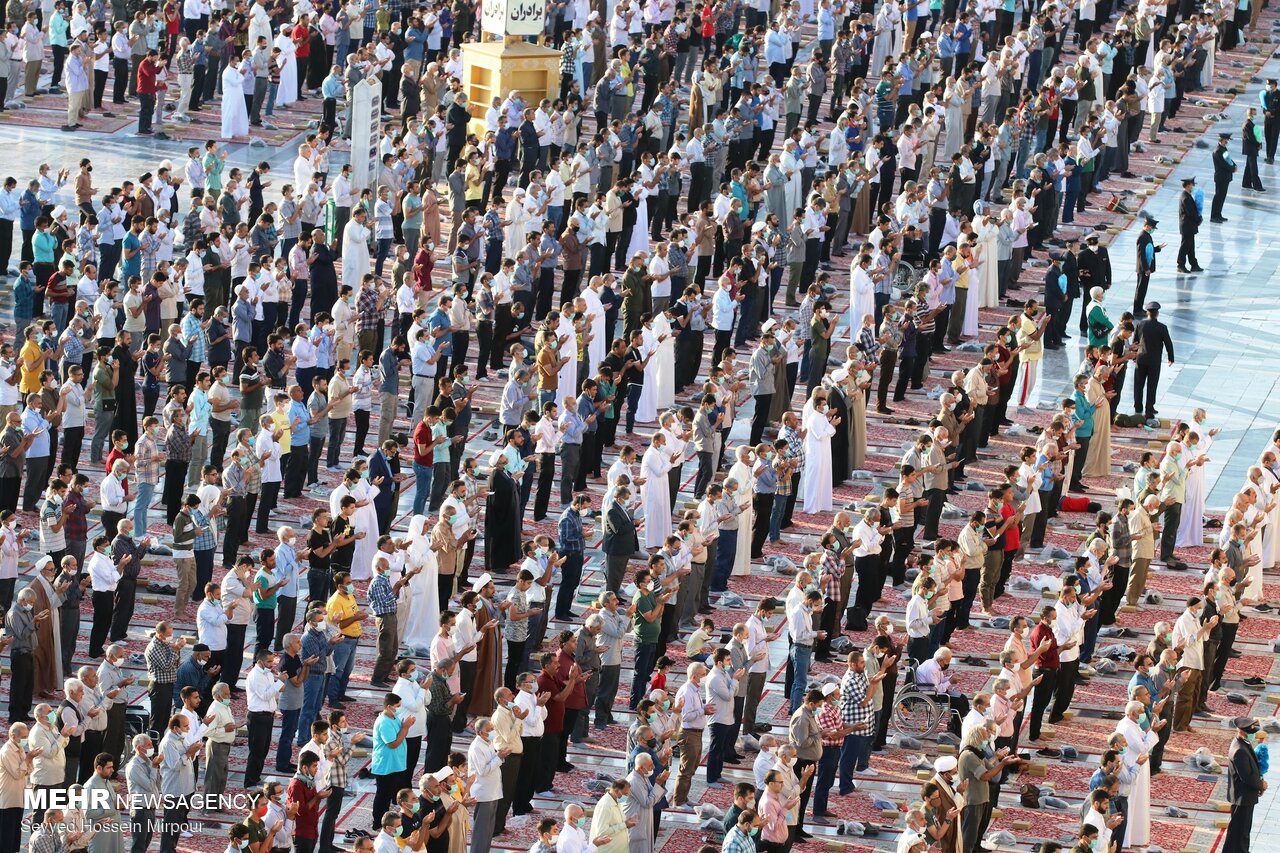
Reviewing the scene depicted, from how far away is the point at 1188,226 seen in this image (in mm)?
33594

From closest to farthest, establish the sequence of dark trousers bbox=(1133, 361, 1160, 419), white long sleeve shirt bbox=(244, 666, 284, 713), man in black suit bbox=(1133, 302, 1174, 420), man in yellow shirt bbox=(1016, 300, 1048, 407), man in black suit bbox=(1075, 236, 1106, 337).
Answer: white long sleeve shirt bbox=(244, 666, 284, 713) → man in yellow shirt bbox=(1016, 300, 1048, 407) → man in black suit bbox=(1133, 302, 1174, 420) → dark trousers bbox=(1133, 361, 1160, 419) → man in black suit bbox=(1075, 236, 1106, 337)

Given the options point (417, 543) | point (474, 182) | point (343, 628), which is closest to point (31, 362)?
point (417, 543)

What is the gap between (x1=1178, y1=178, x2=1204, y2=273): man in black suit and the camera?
32.8 metres

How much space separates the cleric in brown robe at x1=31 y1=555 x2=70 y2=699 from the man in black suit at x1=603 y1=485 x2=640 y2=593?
5278mm

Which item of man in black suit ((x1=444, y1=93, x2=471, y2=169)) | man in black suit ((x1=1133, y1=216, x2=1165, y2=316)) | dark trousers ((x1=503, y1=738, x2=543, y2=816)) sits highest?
man in black suit ((x1=444, y1=93, x2=471, y2=169))

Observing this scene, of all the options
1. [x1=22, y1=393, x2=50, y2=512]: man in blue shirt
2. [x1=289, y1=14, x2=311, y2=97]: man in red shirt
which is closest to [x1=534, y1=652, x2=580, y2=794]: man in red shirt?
[x1=22, y1=393, x2=50, y2=512]: man in blue shirt

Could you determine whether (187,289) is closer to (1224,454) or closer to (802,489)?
(802,489)

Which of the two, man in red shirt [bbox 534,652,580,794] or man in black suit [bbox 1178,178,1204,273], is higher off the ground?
man in black suit [bbox 1178,178,1204,273]

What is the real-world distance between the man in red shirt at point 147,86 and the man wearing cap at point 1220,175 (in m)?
15.9

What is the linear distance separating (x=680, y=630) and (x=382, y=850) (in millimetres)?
6612

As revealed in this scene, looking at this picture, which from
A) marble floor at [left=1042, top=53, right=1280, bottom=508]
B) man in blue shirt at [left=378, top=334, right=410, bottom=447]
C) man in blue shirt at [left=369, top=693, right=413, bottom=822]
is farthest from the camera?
marble floor at [left=1042, top=53, right=1280, bottom=508]

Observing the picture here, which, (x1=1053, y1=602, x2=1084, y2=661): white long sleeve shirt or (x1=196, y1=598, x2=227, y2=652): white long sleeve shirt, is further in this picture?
(x1=1053, y1=602, x2=1084, y2=661): white long sleeve shirt

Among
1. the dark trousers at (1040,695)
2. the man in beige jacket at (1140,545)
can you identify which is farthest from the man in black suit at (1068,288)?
the dark trousers at (1040,695)

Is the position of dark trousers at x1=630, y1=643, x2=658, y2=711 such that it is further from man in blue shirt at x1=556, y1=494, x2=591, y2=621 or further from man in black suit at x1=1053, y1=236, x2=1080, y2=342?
man in black suit at x1=1053, y1=236, x2=1080, y2=342
